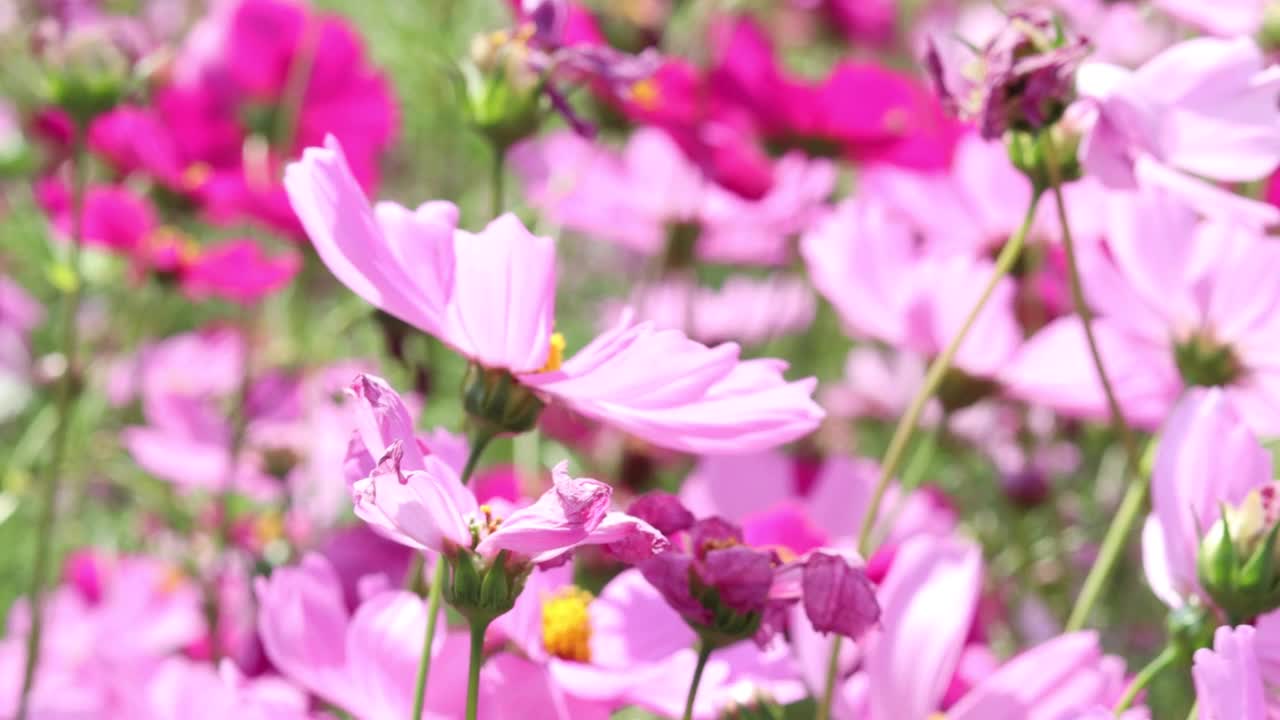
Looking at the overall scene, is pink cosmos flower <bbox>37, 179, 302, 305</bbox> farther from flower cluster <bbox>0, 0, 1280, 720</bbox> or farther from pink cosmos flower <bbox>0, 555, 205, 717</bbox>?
pink cosmos flower <bbox>0, 555, 205, 717</bbox>

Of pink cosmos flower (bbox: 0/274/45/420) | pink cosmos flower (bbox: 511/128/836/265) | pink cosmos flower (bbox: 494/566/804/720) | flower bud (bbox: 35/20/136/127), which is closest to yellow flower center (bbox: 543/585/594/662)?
pink cosmos flower (bbox: 494/566/804/720)

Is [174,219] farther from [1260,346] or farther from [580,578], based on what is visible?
[1260,346]

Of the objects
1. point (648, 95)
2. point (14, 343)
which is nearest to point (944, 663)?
point (648, 95)

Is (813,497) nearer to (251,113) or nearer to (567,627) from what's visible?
(567,627)

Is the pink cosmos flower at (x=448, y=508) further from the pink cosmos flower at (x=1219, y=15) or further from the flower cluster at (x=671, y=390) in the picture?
the pink cosmos flower at (x=1219, y=15)

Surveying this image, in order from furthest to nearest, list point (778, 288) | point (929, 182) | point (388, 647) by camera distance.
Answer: point (778, 288), point (929, 182), point (388, 647)

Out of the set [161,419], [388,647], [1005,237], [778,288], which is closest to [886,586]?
[388,647]

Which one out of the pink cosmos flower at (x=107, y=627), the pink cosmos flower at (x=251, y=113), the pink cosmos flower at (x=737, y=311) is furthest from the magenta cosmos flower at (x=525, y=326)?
the pink cosmos flower at (x=737, y=311)
